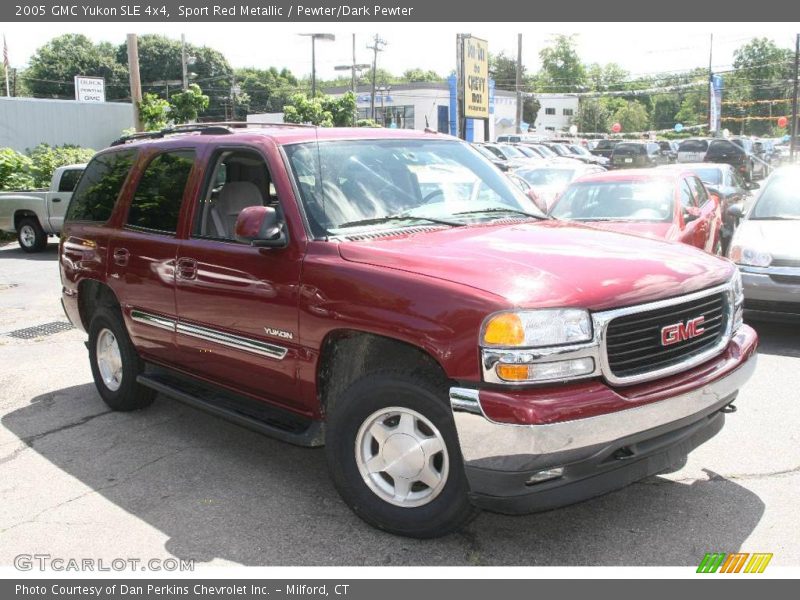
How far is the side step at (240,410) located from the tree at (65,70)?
325 feet

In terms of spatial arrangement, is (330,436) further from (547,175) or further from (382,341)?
(547,175)

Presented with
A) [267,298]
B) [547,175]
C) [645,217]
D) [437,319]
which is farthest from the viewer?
[547,175]

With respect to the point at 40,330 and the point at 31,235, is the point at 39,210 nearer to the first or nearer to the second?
→ the point at 31,235

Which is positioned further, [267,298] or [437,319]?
[267,298]

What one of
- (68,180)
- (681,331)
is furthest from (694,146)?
(681,331)

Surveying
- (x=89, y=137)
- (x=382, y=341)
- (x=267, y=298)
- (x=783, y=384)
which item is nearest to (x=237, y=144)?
(x=267, y=298)

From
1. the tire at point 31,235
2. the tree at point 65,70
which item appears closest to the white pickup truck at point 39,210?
the tire at point 31,235

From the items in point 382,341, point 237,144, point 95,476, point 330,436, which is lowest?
point 95,476

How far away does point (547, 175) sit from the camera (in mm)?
17688

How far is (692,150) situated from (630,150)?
3086 mm

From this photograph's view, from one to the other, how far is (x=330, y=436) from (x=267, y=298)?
0.86m

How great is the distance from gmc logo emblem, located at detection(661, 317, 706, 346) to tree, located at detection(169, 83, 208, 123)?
76.4 feet

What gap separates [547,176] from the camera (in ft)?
57.9

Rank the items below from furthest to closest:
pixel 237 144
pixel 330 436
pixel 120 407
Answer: pixel 120 407
pixel 237 144
pixel 330 436
